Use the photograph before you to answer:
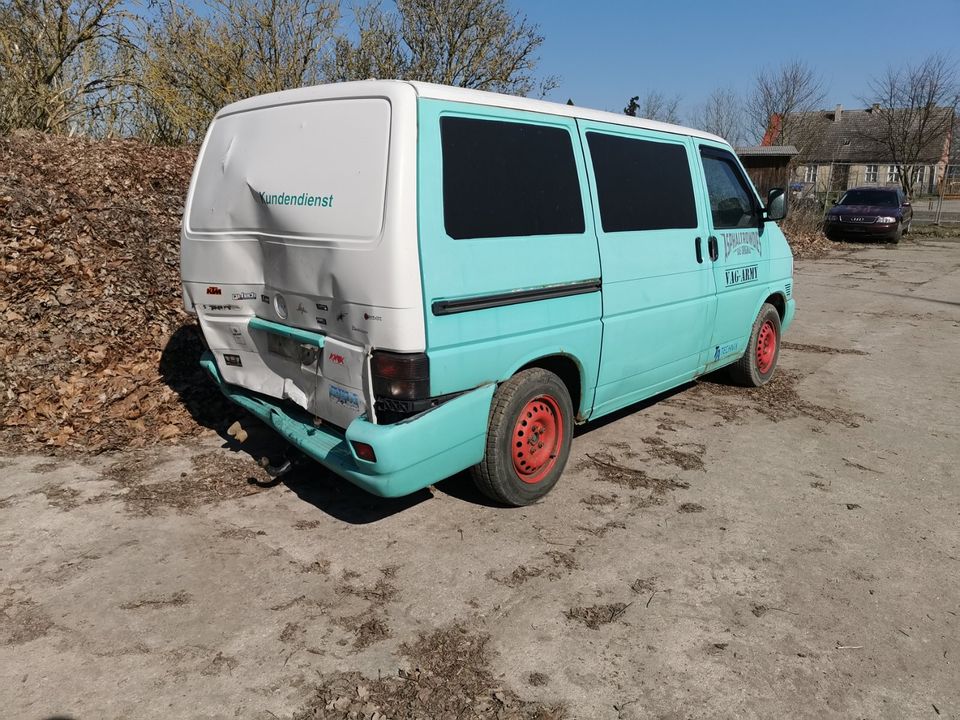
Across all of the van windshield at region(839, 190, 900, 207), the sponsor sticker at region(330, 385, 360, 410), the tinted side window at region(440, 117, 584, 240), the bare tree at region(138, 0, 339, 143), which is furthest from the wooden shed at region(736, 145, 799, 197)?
the sponsor sticker at region(330, 385, 360, 410)

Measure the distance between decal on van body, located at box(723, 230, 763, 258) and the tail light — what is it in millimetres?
3172

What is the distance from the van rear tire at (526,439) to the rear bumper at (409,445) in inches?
5.1

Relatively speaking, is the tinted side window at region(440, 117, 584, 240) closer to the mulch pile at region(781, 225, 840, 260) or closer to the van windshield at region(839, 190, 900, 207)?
the mulch pile at region(781, 225, 840, 260)

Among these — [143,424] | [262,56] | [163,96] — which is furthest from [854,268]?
[143,424]

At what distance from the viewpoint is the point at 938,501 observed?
4.26 meters

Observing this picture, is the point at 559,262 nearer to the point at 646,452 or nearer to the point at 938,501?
the point at 646,452

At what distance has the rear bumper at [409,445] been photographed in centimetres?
325

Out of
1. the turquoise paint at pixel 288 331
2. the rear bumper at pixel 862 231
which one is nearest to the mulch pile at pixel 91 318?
the turquoise paint at pixel 288 331

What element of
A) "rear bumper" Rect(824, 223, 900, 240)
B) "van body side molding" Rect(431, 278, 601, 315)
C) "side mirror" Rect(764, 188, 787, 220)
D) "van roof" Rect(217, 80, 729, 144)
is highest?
"van roof" Rect(217, 80, 729, 144)

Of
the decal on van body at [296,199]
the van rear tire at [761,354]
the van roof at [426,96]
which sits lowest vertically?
the van rear tire at [761,354]

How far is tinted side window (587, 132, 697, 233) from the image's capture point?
4.22m

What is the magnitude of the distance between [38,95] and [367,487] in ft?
27.3

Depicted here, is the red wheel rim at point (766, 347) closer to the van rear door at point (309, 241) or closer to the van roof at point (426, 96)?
the van roof at point (426, 96)

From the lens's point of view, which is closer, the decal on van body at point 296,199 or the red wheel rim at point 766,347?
the decal on van body at point 296,199
